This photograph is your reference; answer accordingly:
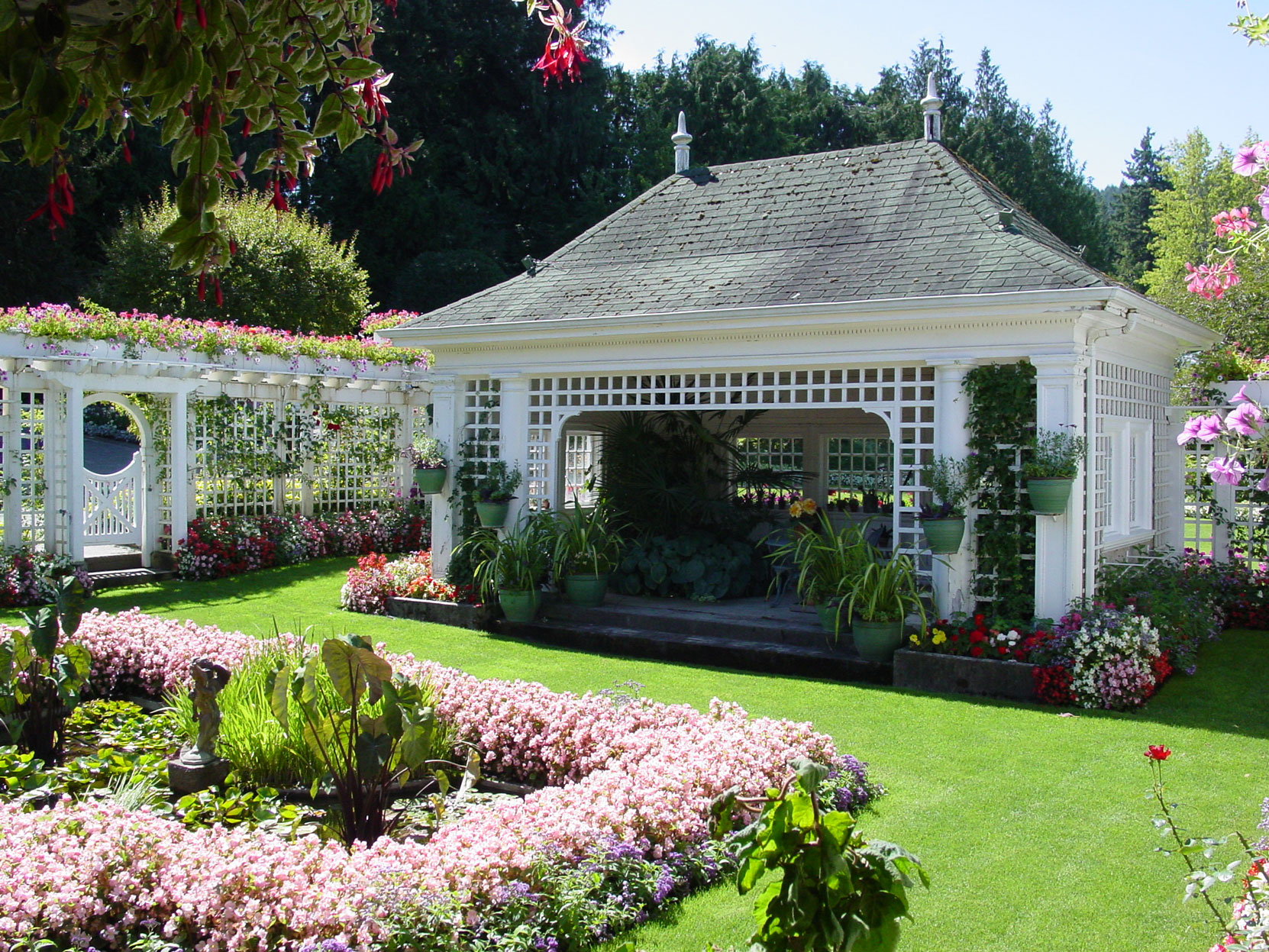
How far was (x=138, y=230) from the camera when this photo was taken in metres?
21.8

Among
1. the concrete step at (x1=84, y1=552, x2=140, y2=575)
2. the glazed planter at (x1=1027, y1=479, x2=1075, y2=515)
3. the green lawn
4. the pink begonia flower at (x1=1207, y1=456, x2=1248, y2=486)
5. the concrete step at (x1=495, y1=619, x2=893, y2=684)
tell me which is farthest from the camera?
the concrete step at (x1=84, y1=552, x2=140, y2=575)

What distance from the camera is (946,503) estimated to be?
8141 mm

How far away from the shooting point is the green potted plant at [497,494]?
10562 mm

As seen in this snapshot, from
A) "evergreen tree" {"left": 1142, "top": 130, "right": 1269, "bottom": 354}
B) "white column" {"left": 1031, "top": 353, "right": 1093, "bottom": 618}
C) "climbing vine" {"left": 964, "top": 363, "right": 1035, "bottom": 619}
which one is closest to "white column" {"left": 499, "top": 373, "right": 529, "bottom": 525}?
"climbing vine" {"left": 964, "top": 363, "right": 1035, "bottom": 619}

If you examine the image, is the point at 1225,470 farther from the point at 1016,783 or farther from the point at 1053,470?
the point at 1053,470

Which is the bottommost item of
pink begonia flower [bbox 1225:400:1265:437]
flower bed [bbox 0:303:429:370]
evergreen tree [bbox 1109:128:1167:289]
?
pink begonia flower [bbox 1225:400:1265:437]

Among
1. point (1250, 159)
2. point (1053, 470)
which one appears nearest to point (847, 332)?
point (1053, 470)

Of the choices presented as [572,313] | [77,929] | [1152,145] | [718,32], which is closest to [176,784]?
[77,929]

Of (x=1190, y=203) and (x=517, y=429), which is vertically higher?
(x=1190, y=203)

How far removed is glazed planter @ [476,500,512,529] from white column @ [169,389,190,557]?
5.27 metres

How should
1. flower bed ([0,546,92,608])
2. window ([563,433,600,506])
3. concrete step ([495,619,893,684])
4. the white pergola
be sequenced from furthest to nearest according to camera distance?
Answer: window ([563,433,600,506]) → the white pergola → flower bed ([0,546,92,608]) → concrete step ([495,619,893,684])

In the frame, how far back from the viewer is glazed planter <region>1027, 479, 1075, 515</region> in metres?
7.68

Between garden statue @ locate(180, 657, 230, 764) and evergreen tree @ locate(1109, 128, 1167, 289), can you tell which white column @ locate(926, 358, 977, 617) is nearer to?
garden statue @ locate(180, 657, 230, 764)

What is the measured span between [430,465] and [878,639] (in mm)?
5200
